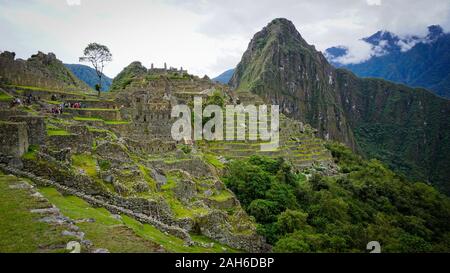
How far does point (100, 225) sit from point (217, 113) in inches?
1629

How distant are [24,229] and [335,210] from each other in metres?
31.3

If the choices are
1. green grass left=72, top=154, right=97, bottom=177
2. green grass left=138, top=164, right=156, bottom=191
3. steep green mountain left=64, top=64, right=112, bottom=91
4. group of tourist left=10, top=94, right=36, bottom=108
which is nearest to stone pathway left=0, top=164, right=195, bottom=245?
green grass left=72, top=154, right=97, bottom=177

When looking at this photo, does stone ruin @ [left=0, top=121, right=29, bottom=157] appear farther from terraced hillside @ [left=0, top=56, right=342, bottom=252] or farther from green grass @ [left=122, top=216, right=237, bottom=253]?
green grass @ [left=122, top=216, right=237, bottom=253]

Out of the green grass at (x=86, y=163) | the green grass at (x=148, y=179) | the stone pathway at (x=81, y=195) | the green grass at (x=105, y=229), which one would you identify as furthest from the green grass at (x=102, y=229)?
the green grass at (x=148, y=179)

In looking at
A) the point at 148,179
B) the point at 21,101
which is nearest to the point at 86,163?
the point at 148,179

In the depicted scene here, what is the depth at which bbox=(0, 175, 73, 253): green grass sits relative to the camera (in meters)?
7.24

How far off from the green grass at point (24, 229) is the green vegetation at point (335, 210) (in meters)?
15.3

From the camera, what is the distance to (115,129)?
98.7ft

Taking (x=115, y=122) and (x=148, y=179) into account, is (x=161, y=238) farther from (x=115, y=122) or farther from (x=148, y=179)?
(x=115, y=122)

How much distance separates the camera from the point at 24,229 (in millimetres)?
7949

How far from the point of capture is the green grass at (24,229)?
7.24m

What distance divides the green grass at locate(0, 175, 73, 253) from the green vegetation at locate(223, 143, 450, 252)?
15.3 metres
